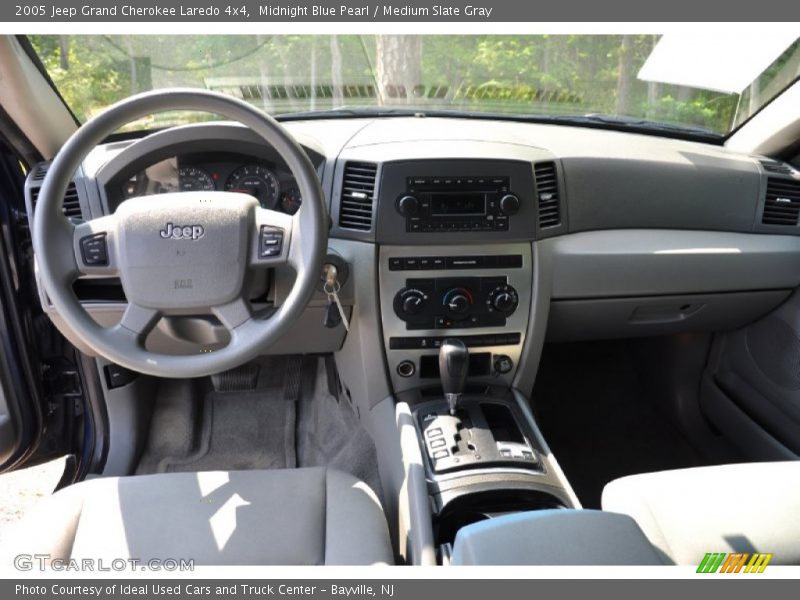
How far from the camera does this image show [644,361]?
8.93ft

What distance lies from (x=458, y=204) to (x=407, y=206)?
154mm

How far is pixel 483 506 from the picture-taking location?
1498 mm

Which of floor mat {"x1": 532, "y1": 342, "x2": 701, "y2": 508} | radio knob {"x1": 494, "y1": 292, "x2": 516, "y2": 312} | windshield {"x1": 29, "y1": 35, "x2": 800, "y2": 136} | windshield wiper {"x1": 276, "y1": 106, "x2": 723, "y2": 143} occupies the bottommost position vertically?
floor mat {"x1": 532, "y1": 342, "x2": 701, "y2": 508}

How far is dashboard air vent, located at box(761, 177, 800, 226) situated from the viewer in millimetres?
2006

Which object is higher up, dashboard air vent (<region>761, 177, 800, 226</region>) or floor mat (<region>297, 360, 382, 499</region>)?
dashboard air vent (<region>761, 177, 800, 226</region>)

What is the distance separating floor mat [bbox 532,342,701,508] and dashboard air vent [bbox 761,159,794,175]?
104 centimetres

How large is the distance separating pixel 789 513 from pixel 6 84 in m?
2.02

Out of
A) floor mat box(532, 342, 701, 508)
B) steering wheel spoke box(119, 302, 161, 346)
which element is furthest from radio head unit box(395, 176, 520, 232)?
floor mat box(532, 342, 701, 508)

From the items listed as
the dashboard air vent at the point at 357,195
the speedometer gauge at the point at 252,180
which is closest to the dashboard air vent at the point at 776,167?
the dashboard air vent at the point at 357,195

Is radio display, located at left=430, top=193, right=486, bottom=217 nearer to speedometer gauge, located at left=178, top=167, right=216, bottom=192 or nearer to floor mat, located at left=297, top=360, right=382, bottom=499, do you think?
speedometer gauge, located at left=178, top=167, right=216, bottom=192

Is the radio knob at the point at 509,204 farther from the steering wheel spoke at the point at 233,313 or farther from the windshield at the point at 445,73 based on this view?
the steering wheel spoke at the point at 233,313

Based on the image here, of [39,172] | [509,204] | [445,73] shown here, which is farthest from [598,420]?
[39,172]

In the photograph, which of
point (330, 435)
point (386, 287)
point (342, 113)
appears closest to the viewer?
point (386, 287)

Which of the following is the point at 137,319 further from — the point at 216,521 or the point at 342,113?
the point at 342,113
